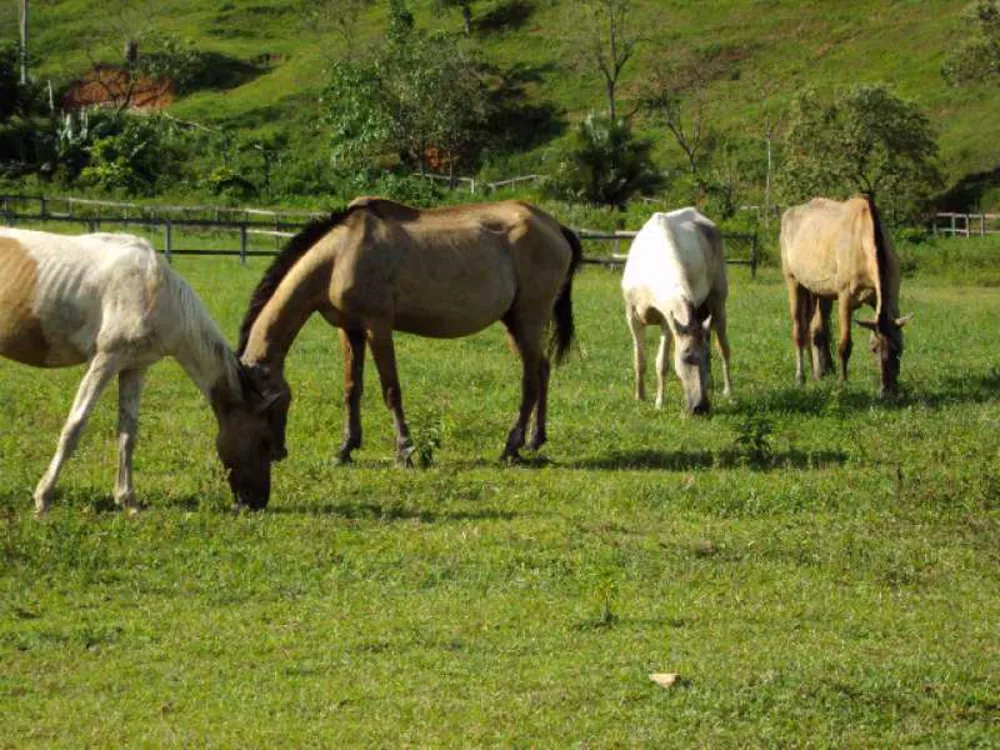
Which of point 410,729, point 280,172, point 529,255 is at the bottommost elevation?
point 410,729

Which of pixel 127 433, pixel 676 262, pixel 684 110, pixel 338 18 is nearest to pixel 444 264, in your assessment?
pixel 676 262

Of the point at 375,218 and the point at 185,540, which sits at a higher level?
the point at 375,218

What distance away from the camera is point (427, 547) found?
9930mm

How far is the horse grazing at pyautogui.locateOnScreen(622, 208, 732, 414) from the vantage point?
1498cm

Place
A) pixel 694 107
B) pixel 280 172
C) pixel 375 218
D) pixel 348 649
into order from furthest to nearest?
pixel 694 107 < pixel 280 172 < pixel 375 218 < pixel 348 649

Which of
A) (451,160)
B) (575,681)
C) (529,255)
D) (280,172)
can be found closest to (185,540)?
(575,681)

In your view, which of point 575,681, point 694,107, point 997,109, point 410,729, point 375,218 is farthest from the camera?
point 694,107

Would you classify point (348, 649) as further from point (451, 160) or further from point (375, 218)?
point (451, 160)

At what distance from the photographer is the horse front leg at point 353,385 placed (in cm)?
1299

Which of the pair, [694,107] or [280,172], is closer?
[280,172]

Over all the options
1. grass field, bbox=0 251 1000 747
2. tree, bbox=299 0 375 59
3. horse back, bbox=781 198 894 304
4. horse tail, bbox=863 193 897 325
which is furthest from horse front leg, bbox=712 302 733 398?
tree, bbox=299 0 375 59

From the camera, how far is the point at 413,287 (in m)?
13.2

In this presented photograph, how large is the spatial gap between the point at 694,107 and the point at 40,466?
5813 cm

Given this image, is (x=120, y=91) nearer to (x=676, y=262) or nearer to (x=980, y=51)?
(x=980, y=51)
